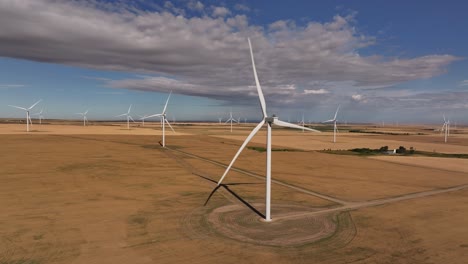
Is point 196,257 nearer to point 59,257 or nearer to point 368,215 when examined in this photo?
point 59,257

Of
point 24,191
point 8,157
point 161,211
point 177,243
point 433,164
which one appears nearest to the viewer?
point 177,243

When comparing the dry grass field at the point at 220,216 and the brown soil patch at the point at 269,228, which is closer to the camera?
the dry grass field at the point at 220,216

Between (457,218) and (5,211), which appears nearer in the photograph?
(5,211)

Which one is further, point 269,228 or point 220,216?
point 220,216

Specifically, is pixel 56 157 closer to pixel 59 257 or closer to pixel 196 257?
pixel 59 257

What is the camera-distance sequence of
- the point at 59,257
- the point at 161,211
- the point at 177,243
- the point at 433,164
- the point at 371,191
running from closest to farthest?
the point at 59,257 → the point at 177,243 → the point at 161,211 → the point at 371,191 → the point at 433,164

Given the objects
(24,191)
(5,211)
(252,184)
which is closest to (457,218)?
(252,184)

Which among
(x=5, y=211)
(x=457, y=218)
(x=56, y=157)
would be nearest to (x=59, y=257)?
(x=5, y=211)

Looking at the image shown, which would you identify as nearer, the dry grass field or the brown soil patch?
the dry grass field

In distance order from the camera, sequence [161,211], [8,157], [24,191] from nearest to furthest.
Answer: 1. [161,211]
2. [24,191]
3. [8,157]
